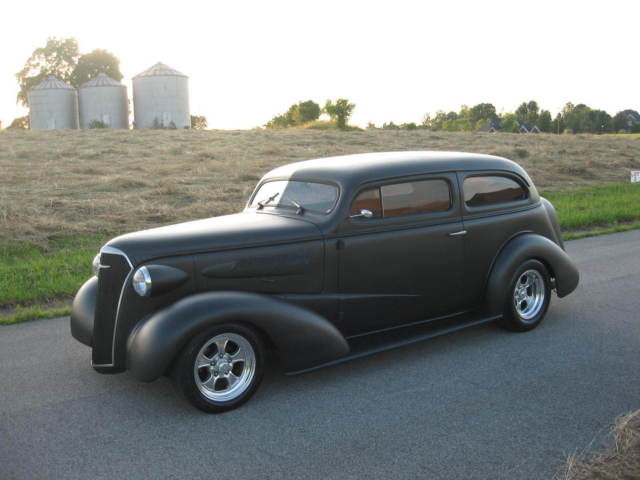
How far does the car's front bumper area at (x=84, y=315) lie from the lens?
17.1ft

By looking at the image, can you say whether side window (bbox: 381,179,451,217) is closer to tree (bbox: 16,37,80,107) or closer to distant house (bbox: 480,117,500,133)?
tree (bbox: 16,37,80,107)

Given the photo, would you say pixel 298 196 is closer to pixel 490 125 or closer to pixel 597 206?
pixel 597 206

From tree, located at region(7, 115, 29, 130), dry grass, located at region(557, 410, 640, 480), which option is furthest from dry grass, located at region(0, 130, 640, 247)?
tree, located at region(7, 115, 29, 130)

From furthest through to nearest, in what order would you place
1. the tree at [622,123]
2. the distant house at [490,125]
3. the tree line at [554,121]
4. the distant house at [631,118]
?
the distant house at [490,125]
the distant house at [631,118]
the tree at [622,123]
the tree line at [554,121]

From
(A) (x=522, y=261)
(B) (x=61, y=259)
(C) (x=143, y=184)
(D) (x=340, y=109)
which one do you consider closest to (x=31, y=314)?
(B) (x=61, y=259)

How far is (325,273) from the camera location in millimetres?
5176

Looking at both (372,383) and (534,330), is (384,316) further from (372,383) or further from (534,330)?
(534,330)

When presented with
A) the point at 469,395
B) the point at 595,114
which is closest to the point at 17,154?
the point at 469,395

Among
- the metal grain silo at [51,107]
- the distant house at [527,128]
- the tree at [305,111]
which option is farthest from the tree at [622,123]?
the metal grain silo at [51,107]

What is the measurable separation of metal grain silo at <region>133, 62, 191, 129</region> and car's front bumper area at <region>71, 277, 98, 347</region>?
2090 inches

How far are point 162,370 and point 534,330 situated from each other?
371 cm

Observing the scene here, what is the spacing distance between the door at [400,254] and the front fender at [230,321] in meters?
0.42

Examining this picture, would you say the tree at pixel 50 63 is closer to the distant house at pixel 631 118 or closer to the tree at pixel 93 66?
the tree at pixel 93 66

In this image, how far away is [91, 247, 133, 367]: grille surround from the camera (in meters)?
4.71
